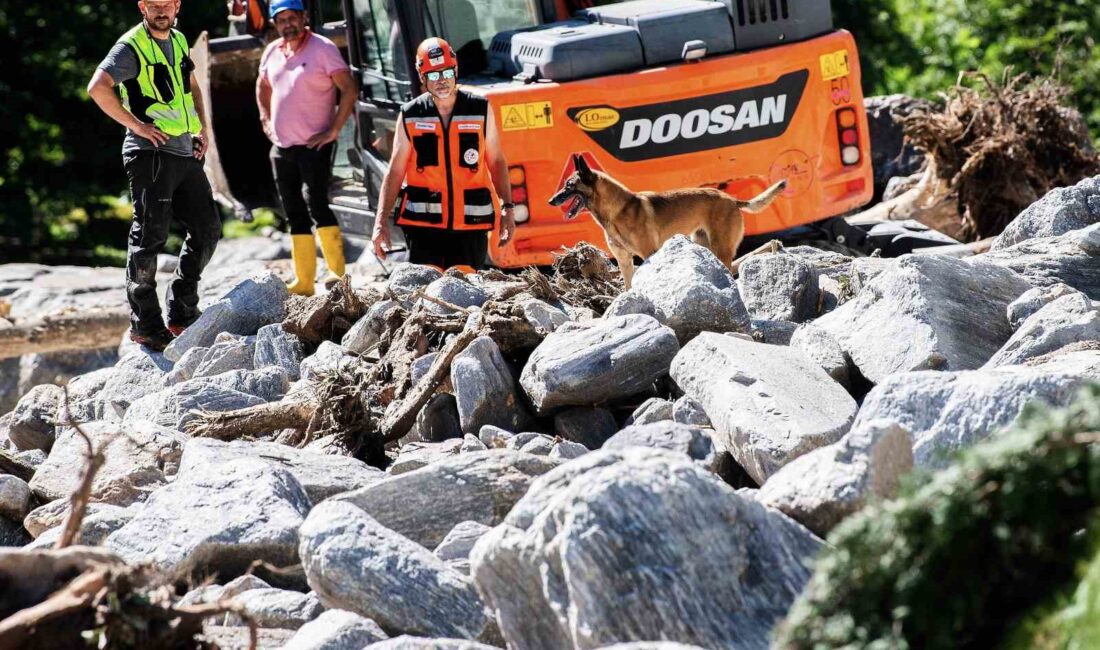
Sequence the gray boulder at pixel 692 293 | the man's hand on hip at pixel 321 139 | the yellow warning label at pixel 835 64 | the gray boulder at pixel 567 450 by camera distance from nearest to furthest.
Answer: the gray boulder at pixel 567 450 < the gray boulder at pixel 692 293 < the yellow warning label at pixel 835 64 < the man's hand on hip at pixel 321 139

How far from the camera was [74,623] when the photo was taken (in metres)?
3.45

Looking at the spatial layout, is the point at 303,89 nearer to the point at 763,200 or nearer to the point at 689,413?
the point at 763,200

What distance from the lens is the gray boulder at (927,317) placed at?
576 centimetres

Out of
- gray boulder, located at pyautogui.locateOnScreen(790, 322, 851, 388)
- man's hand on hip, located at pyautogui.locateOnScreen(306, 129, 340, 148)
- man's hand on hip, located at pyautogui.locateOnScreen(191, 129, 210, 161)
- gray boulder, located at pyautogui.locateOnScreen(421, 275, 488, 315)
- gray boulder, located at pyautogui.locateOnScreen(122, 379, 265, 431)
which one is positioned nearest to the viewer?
gray boulder, located at pyautogui.locateOnScreen(790, 322, 851, 388)

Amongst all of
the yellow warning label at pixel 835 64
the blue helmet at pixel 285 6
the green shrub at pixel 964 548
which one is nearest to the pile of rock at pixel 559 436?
the green shrub at pixel 964 548

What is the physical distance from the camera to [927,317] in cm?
585

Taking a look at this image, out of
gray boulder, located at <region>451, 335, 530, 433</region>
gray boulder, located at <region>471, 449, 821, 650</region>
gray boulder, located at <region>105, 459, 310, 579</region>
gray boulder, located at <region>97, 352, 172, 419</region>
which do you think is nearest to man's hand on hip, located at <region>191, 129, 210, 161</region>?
gray boulder, located at <region>97, 352, 172, 419</region>

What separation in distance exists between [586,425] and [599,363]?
26 cm

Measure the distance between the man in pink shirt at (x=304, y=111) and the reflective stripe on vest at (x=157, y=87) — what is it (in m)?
1.27

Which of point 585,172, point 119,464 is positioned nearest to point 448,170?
point 585,172

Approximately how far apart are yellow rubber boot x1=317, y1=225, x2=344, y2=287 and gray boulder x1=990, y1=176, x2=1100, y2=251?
163 inches

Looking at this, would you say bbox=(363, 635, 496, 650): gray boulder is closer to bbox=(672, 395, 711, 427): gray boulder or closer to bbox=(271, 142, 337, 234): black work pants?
bbox=(672, 395, 711, 427): gray boulder

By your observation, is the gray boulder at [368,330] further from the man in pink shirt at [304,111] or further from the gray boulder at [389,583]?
the gray boulder at [389,583]

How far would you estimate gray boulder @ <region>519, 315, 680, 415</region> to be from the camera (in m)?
5.82
